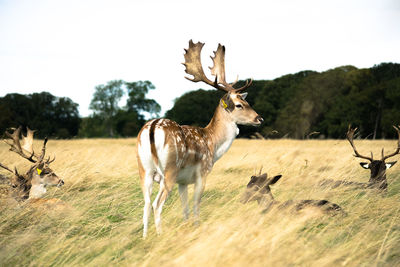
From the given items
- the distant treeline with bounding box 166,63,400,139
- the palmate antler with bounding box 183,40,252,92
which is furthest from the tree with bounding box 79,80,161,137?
the palmate antler with bounding box 183,40,252,92

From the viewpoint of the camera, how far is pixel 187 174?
407cm

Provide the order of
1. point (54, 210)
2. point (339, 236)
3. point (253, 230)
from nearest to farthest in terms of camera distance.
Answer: point (253, 230)
point (339, 236)
point (54, 210)

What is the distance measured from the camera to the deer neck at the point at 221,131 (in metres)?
4.72

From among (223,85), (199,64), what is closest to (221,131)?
(223,85)

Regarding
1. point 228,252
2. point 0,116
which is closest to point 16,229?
point 228,252

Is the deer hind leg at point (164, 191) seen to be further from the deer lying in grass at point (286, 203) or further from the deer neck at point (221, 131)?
the deer neck at point (221, 131)

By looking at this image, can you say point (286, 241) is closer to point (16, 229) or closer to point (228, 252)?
point (228, 252)

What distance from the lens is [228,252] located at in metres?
2.47

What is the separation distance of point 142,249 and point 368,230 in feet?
6.45

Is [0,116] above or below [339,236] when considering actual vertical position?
above

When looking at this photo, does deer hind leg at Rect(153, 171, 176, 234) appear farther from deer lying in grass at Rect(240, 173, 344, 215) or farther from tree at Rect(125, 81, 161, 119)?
tree at Rect(125, 81, 161, 119)

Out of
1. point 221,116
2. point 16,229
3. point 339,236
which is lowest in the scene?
point 339,236

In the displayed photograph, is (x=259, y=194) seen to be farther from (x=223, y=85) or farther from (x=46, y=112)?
(x=46, y=112)

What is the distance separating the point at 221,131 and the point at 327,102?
90.7ft
